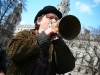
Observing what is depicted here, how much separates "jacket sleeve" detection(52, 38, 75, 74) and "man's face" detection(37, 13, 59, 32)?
0.86 feet

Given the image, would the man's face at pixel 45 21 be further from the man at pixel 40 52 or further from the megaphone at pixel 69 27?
the megaphone at pixel 69 27

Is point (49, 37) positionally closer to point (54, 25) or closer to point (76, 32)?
point (54, 25)

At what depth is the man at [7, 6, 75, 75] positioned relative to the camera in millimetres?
2373

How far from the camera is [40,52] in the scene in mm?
2553

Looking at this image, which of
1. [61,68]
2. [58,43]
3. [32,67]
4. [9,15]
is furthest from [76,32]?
[9,15]

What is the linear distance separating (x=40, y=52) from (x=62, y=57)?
0.96 feet

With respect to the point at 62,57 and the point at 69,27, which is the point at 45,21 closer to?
the point at 69,27

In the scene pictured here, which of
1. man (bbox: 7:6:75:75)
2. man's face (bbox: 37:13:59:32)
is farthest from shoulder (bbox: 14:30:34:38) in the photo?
man's face (bbox: 37:13:59:32)

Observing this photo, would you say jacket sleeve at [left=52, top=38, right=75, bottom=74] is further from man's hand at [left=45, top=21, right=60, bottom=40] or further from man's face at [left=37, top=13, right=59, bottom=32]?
man's face at [left=37, top=13, right=59, bottom=32]

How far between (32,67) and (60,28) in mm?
567

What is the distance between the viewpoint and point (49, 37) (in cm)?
245

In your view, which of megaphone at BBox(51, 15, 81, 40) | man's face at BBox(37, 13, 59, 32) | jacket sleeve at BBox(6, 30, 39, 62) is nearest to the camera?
jacket sleeve at BBox(6, 30, 39, 62)

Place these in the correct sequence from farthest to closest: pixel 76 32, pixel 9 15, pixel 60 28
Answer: pixel 9 15, pixel 76 32, pixel 60 28

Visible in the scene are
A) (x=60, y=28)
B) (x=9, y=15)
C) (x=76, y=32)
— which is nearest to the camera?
(x=60, y=28)
